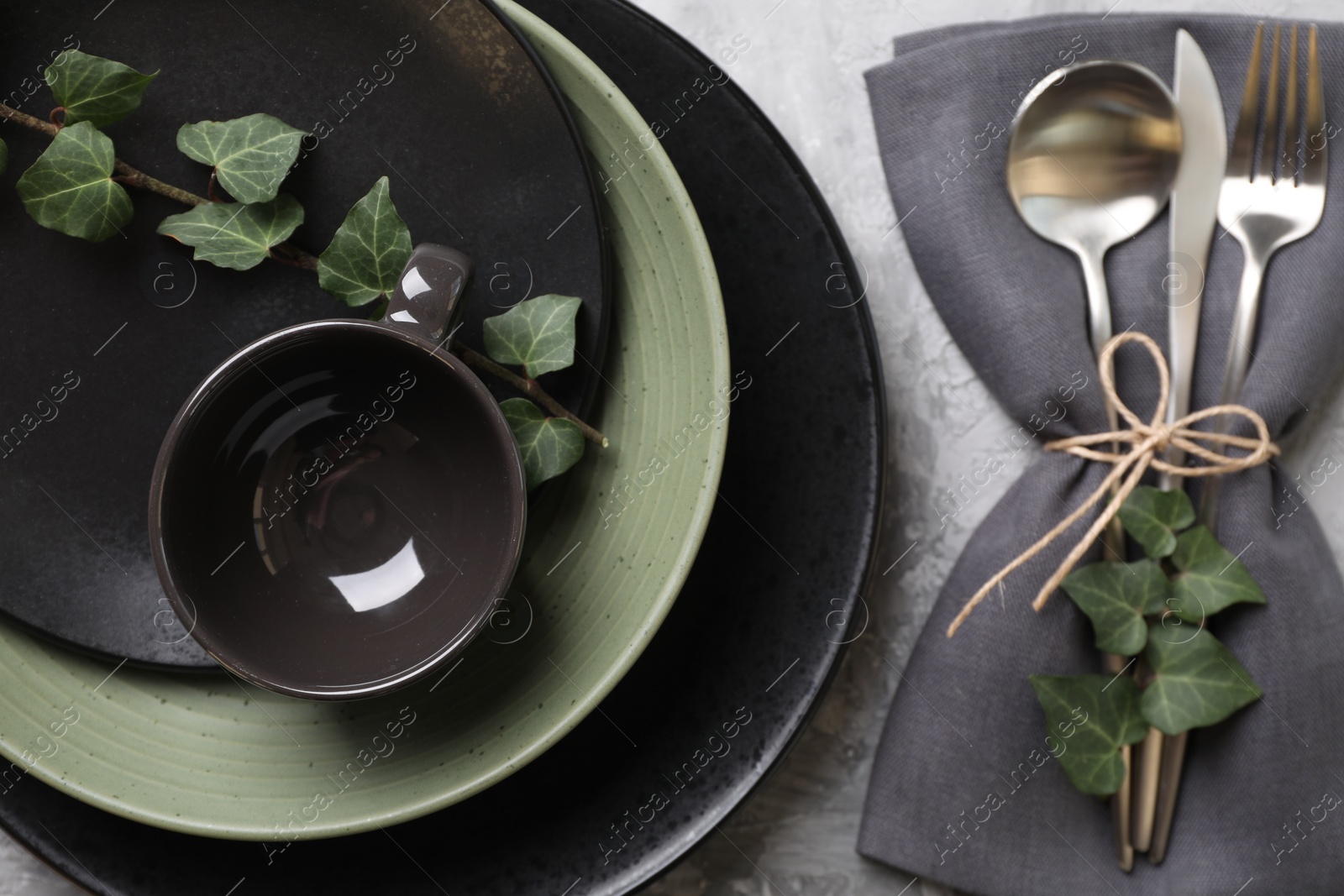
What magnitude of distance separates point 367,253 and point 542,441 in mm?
115

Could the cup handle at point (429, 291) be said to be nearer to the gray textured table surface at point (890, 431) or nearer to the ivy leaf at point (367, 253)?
the ivy leaf at point (367, 253)

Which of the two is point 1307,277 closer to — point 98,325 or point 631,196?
point 631,196

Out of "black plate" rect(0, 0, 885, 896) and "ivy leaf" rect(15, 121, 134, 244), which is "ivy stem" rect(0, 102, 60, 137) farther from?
"black plate" rect(0, 0, 885, 896)

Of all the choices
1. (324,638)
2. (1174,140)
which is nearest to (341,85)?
(324,638)

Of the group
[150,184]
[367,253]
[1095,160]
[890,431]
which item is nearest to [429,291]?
[367,253]

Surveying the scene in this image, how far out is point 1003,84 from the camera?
0.54 m

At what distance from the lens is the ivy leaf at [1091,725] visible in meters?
0.51

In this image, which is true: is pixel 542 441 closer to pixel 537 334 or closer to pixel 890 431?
pixel 537 334

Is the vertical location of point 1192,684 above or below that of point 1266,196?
below

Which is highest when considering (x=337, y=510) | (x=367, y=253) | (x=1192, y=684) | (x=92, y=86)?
(x=92, y=86)

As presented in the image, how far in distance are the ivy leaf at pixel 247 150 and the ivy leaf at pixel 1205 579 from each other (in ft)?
1.60

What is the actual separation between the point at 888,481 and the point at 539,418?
220 millimetres

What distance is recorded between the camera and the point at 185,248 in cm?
44

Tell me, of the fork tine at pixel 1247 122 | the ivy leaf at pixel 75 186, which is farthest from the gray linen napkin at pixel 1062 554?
the ivy leaf at pixel 75 186
